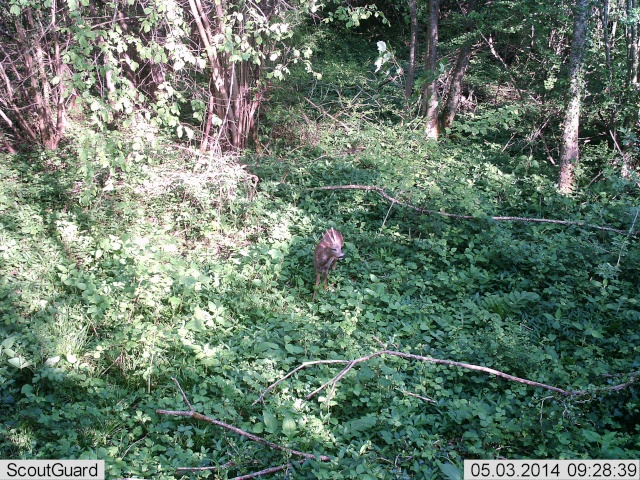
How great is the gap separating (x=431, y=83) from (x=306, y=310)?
4.05 metres

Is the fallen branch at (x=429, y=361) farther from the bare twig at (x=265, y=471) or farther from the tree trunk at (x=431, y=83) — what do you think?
the tree trunk at (x=431, y=83)

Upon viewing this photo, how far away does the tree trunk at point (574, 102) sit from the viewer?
5.71 meters

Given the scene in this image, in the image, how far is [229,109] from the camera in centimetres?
612

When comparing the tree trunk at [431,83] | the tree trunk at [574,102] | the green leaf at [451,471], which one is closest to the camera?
the green leaf at [451,471]

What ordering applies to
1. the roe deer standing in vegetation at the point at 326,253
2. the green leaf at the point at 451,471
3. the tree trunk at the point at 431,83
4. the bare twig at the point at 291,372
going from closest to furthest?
the green leaf at the point at 451,471 < the bare twig at the point at 291,372 < the roe deer standing in vegetation at the point at 326,253 < the tree trunk at the point at 431,83

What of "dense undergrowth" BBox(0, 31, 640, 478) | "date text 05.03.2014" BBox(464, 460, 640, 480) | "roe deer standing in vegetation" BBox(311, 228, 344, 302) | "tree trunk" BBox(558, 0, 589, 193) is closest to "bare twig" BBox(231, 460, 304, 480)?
"dense undergrowth" BBox(0, 31, 640, 478)

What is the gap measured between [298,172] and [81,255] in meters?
2.52

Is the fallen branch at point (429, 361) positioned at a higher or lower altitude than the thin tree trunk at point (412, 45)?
lower

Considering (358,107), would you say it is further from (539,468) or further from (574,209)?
(539,468)

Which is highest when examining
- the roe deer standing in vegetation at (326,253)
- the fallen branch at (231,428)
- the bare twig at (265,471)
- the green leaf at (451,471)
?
the roe deer standing in vegetation at (326,253)

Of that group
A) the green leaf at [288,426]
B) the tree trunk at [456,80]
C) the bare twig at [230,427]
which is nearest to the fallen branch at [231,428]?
the bare twig at [230,427]

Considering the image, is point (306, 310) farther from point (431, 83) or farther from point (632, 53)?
point (632, 53)

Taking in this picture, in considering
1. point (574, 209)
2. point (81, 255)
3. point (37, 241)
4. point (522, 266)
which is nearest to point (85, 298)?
point (81, 255)

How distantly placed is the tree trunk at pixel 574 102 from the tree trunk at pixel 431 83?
5.07 ft
